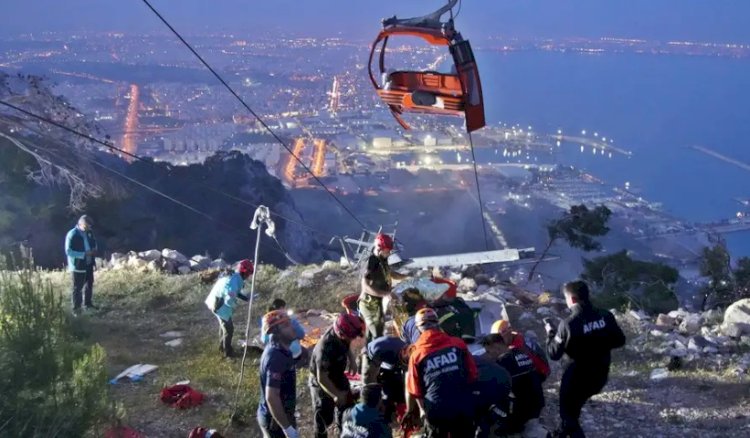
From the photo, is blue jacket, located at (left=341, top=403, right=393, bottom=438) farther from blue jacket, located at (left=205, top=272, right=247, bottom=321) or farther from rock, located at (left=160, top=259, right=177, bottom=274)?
rock, located at (left=160, top=259, right=177, bottom=274)

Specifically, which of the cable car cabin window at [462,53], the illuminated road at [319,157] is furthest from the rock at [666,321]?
the illuminated road at [319,157]

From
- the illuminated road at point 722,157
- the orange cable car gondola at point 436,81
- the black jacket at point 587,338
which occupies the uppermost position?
the orange cable car gondola at point 436,81

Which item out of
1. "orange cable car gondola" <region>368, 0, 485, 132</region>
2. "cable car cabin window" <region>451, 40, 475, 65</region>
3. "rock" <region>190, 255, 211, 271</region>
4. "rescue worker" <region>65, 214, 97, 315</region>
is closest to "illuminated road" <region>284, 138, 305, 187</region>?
"rock" <region>190, 255, 211, 271</region>

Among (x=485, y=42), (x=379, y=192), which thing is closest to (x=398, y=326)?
(x=379, y=192)

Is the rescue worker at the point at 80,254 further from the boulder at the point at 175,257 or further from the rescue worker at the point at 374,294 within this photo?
the rescue worker at the point at 374,294

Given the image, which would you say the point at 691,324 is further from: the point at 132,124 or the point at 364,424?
the point at 132,124

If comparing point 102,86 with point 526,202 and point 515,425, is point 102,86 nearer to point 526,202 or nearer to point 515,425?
point 526,202

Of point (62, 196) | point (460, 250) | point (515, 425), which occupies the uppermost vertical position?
point (515, 425)
